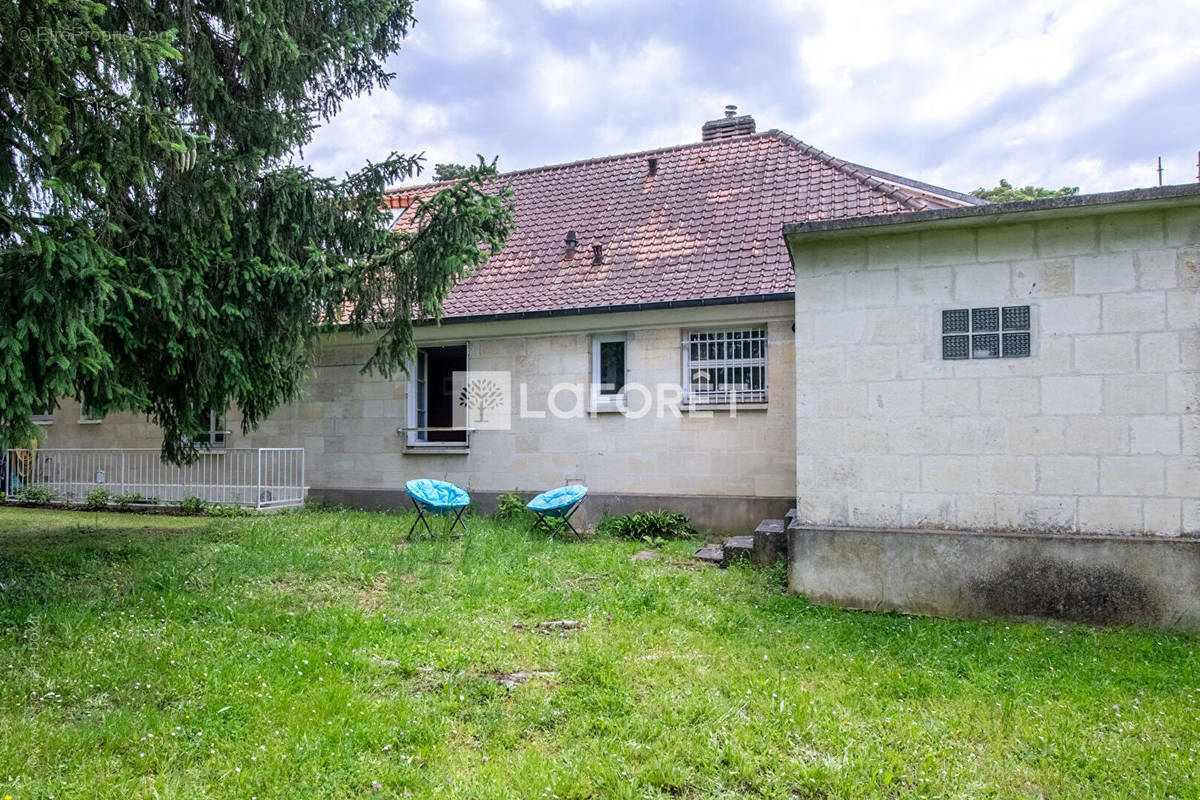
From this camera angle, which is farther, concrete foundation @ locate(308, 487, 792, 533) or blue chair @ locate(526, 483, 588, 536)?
concrete foundation @ locate(308, 487, 792, 533)

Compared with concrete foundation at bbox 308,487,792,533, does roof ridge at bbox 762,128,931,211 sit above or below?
above

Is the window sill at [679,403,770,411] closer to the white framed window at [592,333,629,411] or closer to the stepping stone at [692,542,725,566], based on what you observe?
the white framed window at [592,333,629,411]

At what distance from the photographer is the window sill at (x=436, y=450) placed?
39.3 feet

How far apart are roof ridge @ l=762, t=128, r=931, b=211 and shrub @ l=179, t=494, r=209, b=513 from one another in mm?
11834

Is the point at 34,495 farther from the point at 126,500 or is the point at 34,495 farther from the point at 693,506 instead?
the point at 693,506

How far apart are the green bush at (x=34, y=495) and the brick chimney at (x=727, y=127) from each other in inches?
556

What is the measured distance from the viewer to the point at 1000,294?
19.7 ft

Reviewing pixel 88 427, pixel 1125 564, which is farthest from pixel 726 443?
pixel 88 427

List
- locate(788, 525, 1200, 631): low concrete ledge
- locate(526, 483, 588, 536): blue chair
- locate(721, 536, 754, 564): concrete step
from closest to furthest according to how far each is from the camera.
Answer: locate(788, 525, 1200, 631): low concrete ledge → locate(721, 536, 754, 564): concrete step → locate(526, 483, 588, 536): blue chair

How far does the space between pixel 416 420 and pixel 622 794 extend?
33.1 ft

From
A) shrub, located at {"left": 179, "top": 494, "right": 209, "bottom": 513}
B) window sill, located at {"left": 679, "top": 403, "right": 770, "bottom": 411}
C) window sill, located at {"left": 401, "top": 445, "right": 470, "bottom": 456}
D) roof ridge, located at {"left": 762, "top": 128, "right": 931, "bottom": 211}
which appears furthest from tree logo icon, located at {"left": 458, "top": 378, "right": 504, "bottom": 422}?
roof ridge, located at {"left": 762, "top": 128, "right": 931, "bottom": 211}

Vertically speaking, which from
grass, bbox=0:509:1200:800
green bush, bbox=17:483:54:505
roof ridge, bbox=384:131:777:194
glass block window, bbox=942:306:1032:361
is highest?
roof ridge, bbox=384:131:777:194

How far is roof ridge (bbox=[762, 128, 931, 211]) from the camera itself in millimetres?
10672

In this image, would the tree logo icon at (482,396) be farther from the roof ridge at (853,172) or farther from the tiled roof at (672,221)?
the roof ridge at (853,172)
